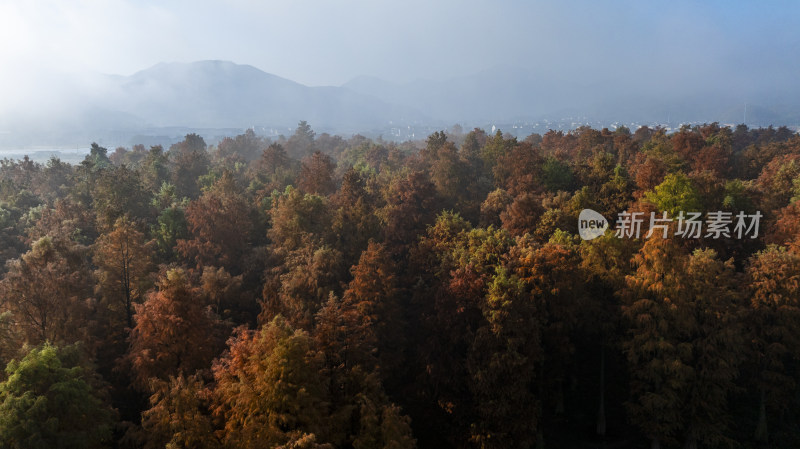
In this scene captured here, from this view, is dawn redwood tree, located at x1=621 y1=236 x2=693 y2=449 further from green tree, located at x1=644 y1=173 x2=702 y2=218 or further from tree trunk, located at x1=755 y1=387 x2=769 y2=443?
green tree, located at x1=644 y1=173 x2=702 y2=218

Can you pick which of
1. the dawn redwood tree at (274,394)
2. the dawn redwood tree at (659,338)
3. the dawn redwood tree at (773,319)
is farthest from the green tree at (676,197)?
the dawn redwood tree at (274,394)

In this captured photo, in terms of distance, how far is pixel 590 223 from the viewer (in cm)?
3155

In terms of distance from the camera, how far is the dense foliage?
50.7 ft

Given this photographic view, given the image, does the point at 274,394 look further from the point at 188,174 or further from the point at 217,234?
the point at 188,174

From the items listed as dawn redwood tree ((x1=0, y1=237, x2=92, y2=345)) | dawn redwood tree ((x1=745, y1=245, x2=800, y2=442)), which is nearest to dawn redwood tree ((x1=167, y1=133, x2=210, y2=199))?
dawn redwood tree ((x1=0, y1=237, x2=92, y2=345))

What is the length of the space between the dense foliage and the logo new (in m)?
0.68

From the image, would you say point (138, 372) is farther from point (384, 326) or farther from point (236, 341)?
point (384, 326)

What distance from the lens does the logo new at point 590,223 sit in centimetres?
3019

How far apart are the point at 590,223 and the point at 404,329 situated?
49.8 feet

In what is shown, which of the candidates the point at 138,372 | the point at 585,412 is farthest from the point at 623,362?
the point at 138,372

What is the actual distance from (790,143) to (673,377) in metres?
50.4

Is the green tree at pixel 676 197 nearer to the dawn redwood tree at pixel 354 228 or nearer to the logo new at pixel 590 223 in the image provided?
the logo new at pixel 590 223

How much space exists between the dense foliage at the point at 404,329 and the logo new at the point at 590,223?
26.6 inches

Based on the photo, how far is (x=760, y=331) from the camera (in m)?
24.1
